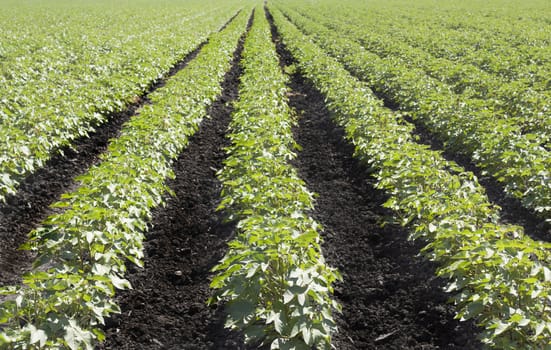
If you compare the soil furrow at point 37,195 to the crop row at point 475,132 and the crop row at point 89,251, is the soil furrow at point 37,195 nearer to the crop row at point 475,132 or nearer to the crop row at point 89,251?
the crop row at point 89,251

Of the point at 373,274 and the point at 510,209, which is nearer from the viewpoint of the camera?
the point at 373,274

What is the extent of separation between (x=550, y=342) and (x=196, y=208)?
200 inches

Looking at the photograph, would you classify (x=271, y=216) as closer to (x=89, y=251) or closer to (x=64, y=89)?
(x=89, y=251)

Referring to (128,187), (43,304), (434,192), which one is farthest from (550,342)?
(128,187)

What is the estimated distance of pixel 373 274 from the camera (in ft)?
18.5

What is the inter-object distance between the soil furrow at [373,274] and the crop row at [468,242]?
0.24 m

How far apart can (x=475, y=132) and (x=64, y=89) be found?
916 centimetres

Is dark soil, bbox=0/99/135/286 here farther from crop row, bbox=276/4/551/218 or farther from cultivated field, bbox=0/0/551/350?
crop row, bbox=276/4/551/218

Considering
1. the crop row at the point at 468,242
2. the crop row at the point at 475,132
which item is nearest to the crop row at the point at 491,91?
the crop row at the point at 475,132

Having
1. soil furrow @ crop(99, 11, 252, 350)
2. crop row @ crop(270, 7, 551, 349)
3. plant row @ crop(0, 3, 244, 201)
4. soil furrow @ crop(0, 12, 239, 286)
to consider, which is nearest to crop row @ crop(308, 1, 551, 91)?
crop row @ crop(270, 7, 551, 349)

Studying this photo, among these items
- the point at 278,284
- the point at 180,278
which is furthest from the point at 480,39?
the point at 278,284

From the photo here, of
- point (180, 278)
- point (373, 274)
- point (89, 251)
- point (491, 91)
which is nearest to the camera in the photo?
point (89, 251)

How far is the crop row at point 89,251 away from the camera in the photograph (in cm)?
356

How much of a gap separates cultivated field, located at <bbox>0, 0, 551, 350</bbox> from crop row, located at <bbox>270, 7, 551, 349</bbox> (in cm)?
3
